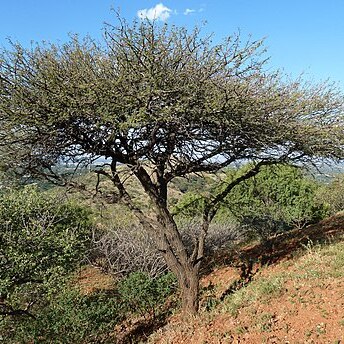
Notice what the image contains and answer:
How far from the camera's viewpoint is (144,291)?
28.5 feet

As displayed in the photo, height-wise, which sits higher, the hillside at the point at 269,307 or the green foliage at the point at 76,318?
the green foliage at the point at 76,318

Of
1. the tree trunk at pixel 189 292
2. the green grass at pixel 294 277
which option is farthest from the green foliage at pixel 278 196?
the tree trunk at pixel 189 292

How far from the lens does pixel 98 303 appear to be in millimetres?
8070

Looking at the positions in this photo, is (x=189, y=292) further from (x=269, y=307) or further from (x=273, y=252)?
(x=273, y=252)

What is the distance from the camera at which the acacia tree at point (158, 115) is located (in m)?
5.68

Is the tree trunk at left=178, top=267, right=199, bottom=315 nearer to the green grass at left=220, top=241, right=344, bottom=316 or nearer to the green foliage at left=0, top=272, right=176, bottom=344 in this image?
the green grass at left=220, top=241, right=344, bottom=316

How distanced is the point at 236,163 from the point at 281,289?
8.47 feet

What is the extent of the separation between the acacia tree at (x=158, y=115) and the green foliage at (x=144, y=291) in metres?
1.51

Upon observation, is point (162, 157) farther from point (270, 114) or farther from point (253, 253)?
point (253, 253)

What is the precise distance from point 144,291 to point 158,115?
4.71 m

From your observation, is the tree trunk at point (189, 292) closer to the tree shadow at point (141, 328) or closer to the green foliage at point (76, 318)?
the tree shadow at point (141, 328)

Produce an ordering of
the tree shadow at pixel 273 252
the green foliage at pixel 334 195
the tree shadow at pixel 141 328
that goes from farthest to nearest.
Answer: the green foliage at pixel 334 195 < the tree shadow at pixel 273 252 < the tree shadow at pixel 141 328

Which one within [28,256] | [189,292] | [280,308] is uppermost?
[28,256]

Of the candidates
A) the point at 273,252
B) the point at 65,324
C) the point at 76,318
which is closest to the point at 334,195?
the point at 273,252
